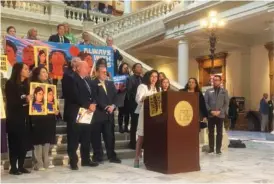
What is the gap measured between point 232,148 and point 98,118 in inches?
159

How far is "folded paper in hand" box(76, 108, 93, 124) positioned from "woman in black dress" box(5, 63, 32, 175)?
788 millimetres

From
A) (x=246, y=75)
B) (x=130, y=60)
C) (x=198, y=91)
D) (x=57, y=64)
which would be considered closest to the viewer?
(x=198, y=91)

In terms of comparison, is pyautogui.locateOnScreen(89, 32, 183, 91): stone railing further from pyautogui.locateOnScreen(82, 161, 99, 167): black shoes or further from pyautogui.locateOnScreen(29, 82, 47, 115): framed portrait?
pyautogui.locateOnScreen(29, 82, 47, 115): framed portrait

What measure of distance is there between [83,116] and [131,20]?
11.6 m

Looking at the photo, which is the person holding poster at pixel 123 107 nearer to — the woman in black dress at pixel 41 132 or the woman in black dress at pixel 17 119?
the woman in black dress at pixel 41 132

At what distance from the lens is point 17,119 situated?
5418 mm

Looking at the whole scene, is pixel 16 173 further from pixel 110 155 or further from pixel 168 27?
pixel 168 27

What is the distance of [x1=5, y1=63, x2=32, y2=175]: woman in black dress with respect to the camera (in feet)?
17.7

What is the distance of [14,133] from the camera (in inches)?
213

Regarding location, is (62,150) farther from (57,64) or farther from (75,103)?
(57,64)

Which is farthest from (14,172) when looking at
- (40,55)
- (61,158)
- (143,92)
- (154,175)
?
(40,55)

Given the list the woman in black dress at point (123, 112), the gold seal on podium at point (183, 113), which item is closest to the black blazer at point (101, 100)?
the woman in black dress at point (123, 112)

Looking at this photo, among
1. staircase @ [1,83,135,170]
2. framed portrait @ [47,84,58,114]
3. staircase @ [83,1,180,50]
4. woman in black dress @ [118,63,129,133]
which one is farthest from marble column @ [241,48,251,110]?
framed portrait @ [47,84,58,114]

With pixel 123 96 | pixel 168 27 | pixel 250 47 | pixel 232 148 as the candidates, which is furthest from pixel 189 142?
pixel 250 47
